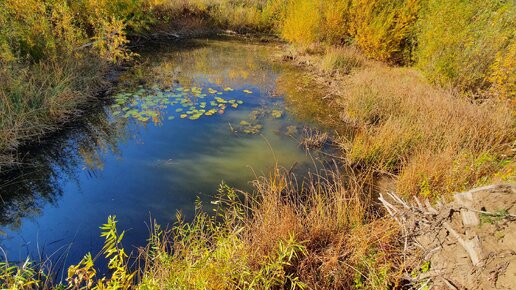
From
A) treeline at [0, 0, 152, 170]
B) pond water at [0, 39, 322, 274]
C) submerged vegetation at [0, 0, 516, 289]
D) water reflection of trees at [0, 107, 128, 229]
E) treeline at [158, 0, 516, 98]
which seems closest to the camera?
submerged vegetation at [0, 0, 516, 289]

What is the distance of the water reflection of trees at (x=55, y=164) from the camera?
3475mm

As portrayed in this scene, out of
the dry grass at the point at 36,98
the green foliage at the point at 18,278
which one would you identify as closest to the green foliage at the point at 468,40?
the green foliage at the point at 18,278

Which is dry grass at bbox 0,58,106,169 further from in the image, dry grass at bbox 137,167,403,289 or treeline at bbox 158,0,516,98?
treeline at bbox 158,0,516,98

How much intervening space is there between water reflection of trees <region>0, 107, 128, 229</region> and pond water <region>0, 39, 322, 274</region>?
0.01 meters

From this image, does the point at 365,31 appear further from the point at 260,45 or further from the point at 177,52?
the point at 177,52

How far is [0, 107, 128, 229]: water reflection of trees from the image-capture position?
3475mm

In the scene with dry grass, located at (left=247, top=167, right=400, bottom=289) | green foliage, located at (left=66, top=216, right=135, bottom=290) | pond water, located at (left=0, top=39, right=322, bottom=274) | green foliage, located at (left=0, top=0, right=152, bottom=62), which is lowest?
pond water, located at (left=0, top=39, right=322, bottom=274)

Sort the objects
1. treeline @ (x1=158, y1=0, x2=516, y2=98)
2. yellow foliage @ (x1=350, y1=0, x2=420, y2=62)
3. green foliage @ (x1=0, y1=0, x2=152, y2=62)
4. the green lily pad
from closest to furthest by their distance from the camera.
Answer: green foliage @ (x1=0, y1=0, x2=152, y2=62)
treeline @ (x1=158, y1=0, x2=516, y2=98)
the green lily pad
yellow foliage @ (x1=350, y1=0, x2=420, y2=62)

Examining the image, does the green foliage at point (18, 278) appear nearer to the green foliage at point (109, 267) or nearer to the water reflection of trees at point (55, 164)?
the green foliage at point (109, 267)

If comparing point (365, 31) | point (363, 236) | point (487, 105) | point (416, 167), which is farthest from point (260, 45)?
point (363, 236)

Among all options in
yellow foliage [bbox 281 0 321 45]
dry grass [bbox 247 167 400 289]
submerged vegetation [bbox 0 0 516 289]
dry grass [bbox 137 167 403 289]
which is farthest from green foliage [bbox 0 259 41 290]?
yellow foliage [bbox 281 0 321 45]

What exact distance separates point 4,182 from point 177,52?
8502 millimetres

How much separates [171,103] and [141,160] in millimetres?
2323

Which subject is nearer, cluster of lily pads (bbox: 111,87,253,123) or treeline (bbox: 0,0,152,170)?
treeline (bbox: 0,0,152,170)
